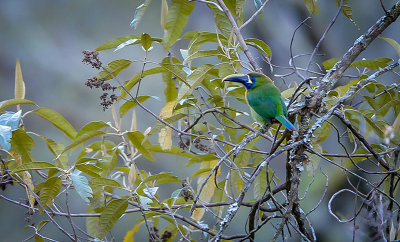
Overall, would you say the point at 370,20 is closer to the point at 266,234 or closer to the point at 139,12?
the point at 266,234

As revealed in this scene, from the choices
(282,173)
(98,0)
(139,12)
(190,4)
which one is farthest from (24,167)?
(98,0)

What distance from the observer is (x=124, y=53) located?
4.46 meters

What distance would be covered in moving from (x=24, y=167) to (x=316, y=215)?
8.79 feet

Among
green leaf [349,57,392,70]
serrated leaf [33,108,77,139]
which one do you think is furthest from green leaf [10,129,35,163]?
green leaf [349,57,392,70]

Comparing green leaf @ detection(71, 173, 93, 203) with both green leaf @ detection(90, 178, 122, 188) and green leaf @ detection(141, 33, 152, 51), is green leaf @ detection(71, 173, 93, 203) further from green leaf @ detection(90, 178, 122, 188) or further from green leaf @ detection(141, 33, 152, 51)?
green leaf @ detection(141, 33, 152, 51)

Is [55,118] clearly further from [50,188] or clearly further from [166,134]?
[166,134]

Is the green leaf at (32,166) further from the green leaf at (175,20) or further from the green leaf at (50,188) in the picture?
the green leaf at (175,20)

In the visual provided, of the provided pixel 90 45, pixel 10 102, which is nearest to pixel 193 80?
pixel 10 102

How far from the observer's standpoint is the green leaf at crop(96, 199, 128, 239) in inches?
61.9

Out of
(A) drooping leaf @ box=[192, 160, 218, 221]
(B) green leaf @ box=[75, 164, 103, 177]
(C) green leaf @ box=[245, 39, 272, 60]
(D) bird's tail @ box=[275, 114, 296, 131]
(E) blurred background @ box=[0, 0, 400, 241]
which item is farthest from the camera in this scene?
(E) blurred background @ box=[0, 0, 400, 241]

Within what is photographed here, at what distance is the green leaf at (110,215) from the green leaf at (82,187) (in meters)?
0.10

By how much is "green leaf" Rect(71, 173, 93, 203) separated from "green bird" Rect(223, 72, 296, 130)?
580 millimetres

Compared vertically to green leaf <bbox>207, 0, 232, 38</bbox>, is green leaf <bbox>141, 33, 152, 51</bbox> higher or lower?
lower

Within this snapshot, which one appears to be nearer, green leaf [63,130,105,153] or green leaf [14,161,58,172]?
green leaf [14,161,58,172]
